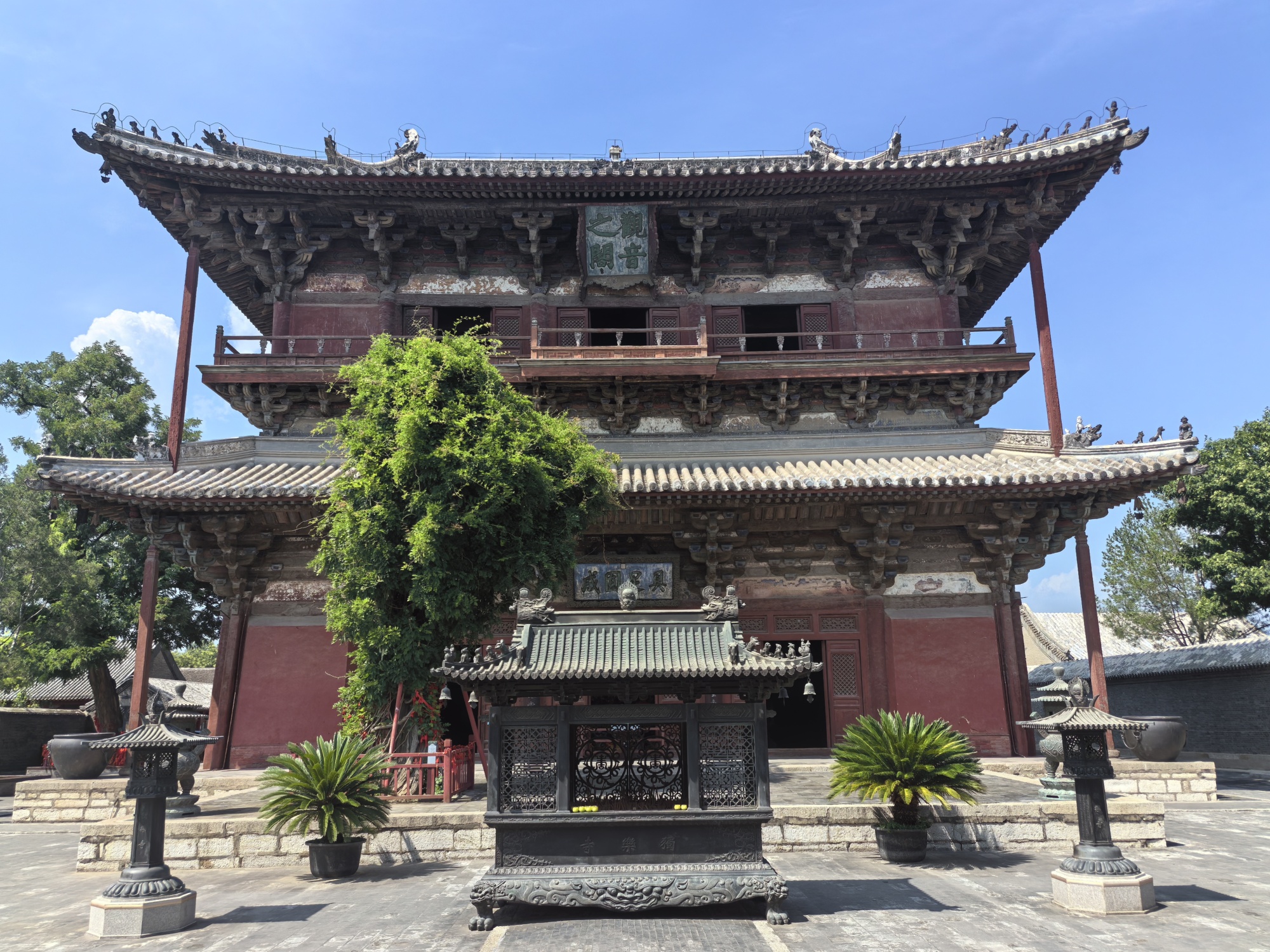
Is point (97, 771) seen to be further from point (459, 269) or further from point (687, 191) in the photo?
point (687, 191)

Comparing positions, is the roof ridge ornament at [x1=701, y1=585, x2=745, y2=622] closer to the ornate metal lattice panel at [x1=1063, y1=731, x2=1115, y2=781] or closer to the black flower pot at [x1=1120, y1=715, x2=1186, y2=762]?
the ornate metal lattice panel at [x1=1063, y1=731, x2=1115, y2=781]

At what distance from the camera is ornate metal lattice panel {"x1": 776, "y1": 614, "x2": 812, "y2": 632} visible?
653 inches

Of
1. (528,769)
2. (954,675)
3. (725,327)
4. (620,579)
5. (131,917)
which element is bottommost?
(131,917)

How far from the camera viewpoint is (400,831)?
11062 mm

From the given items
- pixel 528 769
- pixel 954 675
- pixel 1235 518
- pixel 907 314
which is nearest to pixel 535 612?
pixel 528 769

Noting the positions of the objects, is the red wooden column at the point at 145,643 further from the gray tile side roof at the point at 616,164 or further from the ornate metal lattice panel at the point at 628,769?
the ornate metal lattice panel at the point at 628,769

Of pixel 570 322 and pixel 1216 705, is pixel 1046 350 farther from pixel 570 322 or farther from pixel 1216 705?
pixel 1216 705

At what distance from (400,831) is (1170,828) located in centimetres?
1153

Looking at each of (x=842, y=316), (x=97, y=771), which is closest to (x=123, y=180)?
(x=97, y=771)

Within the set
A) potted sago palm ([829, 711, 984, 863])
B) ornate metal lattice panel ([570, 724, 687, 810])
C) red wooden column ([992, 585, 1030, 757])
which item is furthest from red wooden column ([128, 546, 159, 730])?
red wooden column ([992, 585, 1030, 757])

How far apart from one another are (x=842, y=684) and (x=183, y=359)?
586 inches

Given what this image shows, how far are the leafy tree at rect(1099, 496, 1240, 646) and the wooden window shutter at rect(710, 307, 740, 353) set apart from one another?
26.7 meters

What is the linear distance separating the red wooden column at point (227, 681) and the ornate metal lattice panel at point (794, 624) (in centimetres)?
1055

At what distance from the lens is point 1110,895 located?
8.31 meters
